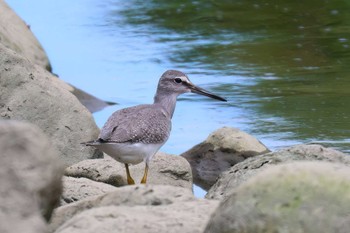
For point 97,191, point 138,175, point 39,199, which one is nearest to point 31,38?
point 138,175

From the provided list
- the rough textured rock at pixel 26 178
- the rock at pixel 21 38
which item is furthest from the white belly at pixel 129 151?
the rock at pixel 21 38

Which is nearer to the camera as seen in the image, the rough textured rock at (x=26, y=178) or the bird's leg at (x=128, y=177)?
the rough textured rock at (x=26, y=178)

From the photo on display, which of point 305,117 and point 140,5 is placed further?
point 140,5

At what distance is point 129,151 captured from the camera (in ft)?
30.0

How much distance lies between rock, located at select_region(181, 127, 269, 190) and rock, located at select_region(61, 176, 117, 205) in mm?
2582

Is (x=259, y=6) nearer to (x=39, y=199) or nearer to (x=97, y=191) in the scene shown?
(x=97, y=191)

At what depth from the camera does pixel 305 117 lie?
1228cm

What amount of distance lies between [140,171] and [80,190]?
2.08 m

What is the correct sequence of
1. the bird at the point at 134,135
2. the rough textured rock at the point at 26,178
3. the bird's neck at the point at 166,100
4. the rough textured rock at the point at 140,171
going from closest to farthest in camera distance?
the rough textured rock at the point at 26,178, the bird at the point at 134,135, the rough textured rock at the point at 140,171, the bird's neck at the point at 166,100

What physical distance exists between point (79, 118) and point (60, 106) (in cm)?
18

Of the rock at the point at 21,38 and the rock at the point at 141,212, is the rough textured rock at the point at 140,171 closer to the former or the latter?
the rock at the point at 141,212

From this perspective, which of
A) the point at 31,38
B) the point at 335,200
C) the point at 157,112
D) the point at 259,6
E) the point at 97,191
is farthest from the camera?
the point at 259,6

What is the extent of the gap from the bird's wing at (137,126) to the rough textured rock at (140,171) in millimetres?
295

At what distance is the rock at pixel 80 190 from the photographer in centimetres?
787
